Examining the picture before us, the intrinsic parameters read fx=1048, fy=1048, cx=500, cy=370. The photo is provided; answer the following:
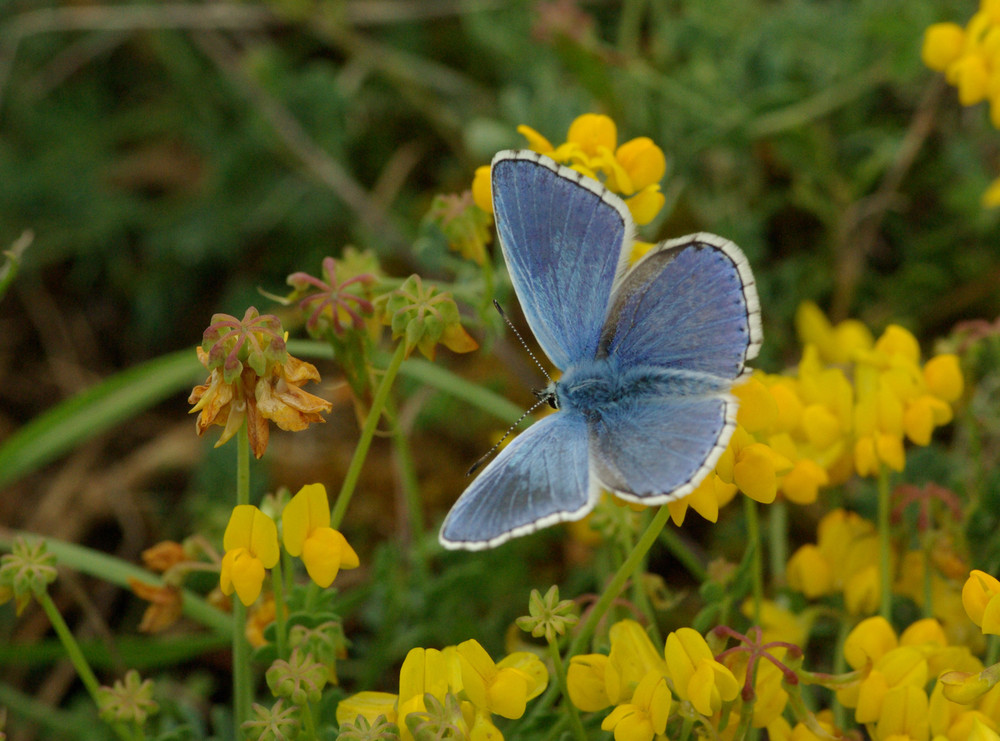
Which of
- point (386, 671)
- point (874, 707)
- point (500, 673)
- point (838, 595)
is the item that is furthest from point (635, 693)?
point (386, 671)

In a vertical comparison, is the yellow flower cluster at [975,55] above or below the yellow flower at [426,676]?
above

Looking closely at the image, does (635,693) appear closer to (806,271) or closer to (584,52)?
(806,271)

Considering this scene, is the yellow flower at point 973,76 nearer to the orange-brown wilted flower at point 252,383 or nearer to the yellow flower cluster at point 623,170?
the yellow flower cluster at point 623,170

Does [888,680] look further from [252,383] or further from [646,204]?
[252,383]

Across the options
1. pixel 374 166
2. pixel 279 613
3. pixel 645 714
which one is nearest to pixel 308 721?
pixel 279 613

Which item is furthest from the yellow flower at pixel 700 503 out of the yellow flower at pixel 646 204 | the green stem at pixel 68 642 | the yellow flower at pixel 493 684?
the green stem at pixel 68 642

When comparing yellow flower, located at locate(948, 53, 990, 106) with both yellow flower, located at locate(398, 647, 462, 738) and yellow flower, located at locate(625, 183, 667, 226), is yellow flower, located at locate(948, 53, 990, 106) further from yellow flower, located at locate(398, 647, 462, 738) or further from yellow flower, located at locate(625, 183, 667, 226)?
yellow flower, located at locate(398, 647, 462, 738)

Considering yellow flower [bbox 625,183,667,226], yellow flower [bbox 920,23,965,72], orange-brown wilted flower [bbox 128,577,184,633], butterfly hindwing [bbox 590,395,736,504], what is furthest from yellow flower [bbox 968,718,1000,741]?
yellow flower [bbox 920,23,965,72]
